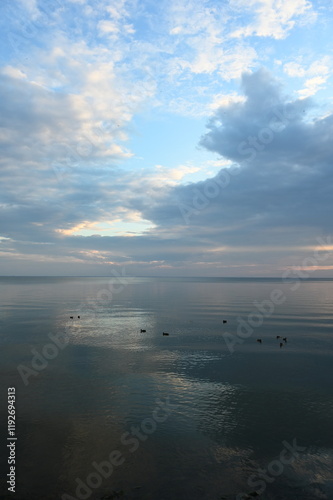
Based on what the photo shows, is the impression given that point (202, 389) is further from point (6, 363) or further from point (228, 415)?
point (6, 363)

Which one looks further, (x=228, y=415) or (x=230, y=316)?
(x=230, y=316)

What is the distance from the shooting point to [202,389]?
24.4m

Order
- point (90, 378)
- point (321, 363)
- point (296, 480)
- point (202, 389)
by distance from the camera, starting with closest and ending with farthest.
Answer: point (296, 480) → point (202, 389) → point (90, 378) → point (321, 363)

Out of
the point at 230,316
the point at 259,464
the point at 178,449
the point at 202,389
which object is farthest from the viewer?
the point at 230,316

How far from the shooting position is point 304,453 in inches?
629

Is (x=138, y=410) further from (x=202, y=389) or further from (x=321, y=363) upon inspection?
(x=321, y=363)

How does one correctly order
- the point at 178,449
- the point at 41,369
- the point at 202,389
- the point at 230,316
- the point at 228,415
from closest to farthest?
the point at 178,449, the point at 228,415, the point at 202,389, the point at 41,369, the point at 230,316

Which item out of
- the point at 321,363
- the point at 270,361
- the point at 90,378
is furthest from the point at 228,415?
the point at 321,363

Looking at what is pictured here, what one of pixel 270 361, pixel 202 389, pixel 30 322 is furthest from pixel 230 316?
pixel 202 389

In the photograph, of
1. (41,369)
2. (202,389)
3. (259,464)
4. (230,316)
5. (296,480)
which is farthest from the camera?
(230,316)

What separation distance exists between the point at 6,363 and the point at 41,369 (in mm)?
4028

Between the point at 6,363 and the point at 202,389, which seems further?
the point at 6,363

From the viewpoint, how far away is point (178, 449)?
1631cm

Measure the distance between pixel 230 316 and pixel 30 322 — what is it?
119 feet
